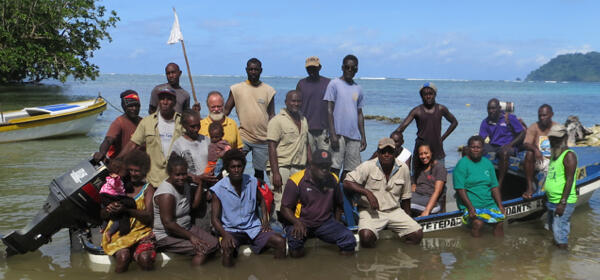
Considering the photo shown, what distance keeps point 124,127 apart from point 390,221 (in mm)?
2990

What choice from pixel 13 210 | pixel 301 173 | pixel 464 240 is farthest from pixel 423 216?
pixel 13 210

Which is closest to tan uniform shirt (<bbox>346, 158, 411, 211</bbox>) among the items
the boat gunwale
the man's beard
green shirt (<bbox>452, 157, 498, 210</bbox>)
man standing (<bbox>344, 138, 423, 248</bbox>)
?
man standing (<bbox>344, 138, 423, 248</bbox>)

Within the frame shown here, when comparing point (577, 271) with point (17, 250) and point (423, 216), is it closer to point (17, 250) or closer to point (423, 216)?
point (423, 216)

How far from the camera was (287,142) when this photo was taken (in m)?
5.62

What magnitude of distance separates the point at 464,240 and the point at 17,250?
485 cm

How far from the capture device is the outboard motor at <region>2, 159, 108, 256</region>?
479 cm

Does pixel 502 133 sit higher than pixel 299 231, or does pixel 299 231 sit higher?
pixel 502 133

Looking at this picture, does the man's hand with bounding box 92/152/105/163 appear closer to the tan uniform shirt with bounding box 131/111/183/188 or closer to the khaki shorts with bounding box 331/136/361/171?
the tan uniform shirt with bounding box 131/111/183/188

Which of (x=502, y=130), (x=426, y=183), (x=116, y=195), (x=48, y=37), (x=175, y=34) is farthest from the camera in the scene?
(x=48, y=37)

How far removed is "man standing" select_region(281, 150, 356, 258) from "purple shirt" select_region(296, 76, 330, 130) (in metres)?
1.37

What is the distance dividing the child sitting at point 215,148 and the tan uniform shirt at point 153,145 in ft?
1.31

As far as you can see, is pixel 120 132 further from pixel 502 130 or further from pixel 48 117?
pixel 48 117

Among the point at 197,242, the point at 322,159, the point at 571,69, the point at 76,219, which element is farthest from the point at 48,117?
the point at 571,69

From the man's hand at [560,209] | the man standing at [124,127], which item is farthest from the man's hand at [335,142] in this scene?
the man's hand at [560,209]
